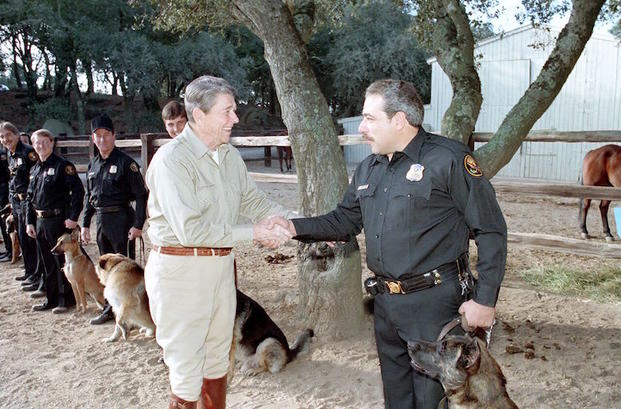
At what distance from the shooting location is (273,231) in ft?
10.5

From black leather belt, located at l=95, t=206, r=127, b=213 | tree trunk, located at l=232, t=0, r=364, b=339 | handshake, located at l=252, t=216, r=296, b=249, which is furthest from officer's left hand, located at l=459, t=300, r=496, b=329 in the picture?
black leather belt, located at l=95, t=206, r=127, b=213

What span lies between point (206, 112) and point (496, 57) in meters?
18.2

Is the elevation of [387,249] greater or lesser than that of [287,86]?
lesser

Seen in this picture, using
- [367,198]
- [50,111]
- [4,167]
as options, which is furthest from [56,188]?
[50,111]

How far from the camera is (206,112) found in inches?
115

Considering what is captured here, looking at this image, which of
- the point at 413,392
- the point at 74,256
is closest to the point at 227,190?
the point at 413,392

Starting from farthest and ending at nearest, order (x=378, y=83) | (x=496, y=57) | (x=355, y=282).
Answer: (x=496, y=57) < (x=355, y=282) < (x=378, y=83)

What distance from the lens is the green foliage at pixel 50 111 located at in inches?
1137

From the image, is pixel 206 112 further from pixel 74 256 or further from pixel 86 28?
pixel 86 28

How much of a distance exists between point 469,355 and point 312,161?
8.73ft

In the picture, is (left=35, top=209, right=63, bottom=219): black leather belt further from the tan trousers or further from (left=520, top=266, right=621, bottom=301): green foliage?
(left=520, top=266, right=621, bottom=301): green foliage

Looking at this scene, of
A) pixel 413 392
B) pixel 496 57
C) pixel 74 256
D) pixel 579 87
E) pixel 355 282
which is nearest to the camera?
pixel 413 392

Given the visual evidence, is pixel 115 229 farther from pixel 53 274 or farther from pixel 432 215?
pixel 432 215

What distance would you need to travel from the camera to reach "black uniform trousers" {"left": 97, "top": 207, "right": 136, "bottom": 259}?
579 cm
